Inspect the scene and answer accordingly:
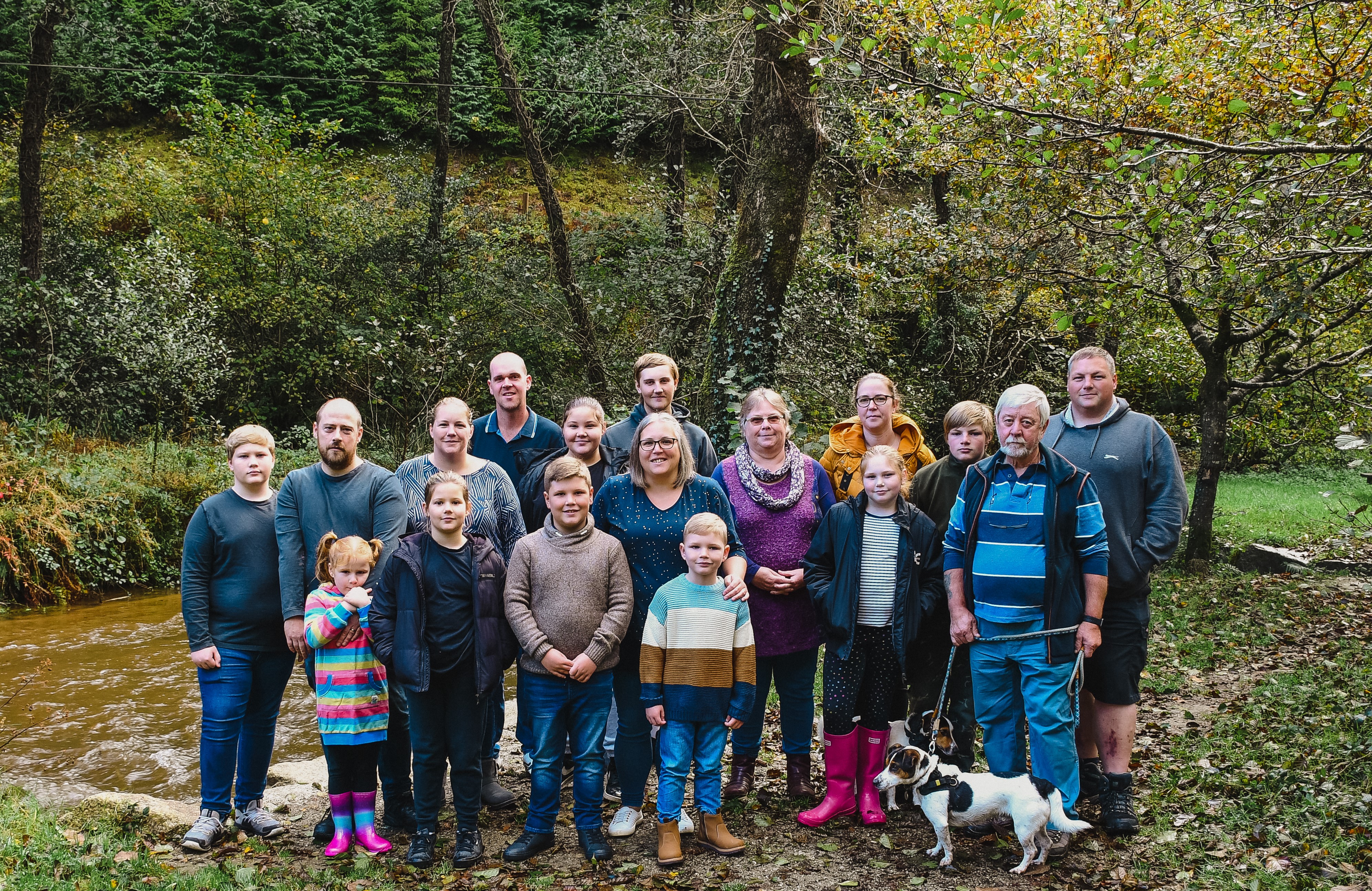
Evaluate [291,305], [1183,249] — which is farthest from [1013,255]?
[291,305]

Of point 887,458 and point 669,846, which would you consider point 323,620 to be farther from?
point 887,458

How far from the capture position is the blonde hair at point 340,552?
4.10 m

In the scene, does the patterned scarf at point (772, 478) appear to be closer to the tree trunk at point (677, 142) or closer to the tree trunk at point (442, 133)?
the tree trunk at point (677, 142)

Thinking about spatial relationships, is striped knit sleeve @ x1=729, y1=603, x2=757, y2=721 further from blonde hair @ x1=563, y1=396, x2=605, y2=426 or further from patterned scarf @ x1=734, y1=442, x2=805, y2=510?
blonde hair @ x1=563, y1=396, x2=605, y2=426

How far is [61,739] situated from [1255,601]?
10572 mm

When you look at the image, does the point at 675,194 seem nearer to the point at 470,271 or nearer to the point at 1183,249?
the point at 470,271

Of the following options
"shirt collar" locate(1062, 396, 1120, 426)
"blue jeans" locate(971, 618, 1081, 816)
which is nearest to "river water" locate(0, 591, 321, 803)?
"blue jeans" locate(971, 618, 1081, 816)

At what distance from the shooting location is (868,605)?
425cm

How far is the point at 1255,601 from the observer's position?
9156mm

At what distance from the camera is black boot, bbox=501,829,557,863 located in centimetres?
400

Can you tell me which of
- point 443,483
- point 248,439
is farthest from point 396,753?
point 248,439

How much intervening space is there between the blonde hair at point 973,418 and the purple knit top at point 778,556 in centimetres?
80

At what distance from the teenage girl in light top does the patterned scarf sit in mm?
1824

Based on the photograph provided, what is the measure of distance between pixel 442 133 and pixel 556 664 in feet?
57.8
